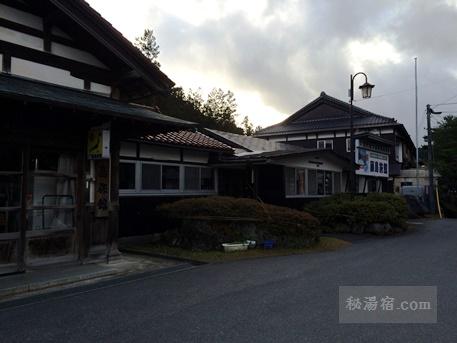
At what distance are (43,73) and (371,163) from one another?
2063cm

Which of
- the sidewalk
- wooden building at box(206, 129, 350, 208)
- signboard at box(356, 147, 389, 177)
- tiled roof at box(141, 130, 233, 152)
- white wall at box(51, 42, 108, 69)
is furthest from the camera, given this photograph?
signboard at box(356, 147, 389, 177)

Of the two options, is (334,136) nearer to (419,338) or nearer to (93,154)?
(93,154)

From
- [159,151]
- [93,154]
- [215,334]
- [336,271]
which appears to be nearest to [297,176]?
[159,151]

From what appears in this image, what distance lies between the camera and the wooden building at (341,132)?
2989 centimetres

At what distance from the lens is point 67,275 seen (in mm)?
7852

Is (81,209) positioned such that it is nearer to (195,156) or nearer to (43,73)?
(43,73)

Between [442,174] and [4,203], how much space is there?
31557 mm

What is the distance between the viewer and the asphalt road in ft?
16.1

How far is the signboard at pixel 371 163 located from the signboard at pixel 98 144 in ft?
55.9

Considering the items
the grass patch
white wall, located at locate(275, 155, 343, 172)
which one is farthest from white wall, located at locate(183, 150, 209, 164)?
the grass patch

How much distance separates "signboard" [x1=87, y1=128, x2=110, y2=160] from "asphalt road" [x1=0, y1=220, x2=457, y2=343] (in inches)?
106

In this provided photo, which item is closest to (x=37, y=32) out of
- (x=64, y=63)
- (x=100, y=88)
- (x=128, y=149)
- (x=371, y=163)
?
(x=64, y=63)

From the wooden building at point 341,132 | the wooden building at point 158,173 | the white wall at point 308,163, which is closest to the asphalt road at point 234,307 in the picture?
the wooden building at point 158,173

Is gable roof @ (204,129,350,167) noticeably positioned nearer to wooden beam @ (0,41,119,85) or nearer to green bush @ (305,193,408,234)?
green bush @ (305,193,408,234)
